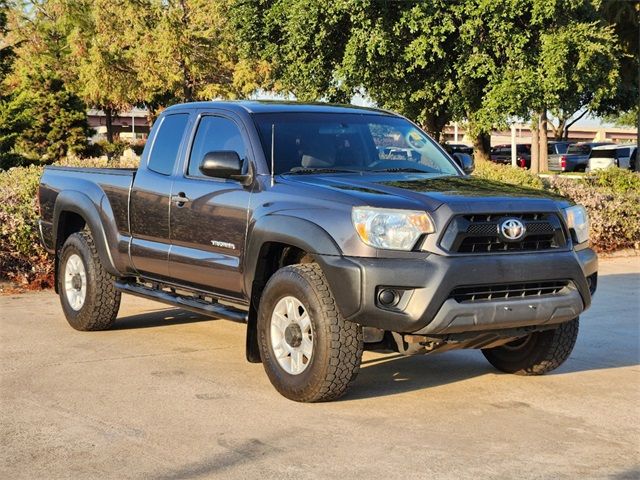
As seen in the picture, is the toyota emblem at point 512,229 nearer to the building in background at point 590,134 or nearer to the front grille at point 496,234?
the front grille at point 496,234

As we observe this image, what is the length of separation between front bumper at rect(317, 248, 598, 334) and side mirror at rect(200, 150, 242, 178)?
105cm

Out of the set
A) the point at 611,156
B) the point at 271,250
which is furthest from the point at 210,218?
the point at 611,156

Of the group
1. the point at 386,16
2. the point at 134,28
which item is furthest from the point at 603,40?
the point at 134,28

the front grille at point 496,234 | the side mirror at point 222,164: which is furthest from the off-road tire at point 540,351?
the side mirror at point 222,164

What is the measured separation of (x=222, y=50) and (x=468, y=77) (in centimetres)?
1844

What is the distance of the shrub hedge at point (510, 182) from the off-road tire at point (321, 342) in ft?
18.7

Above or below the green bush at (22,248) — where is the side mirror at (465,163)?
above

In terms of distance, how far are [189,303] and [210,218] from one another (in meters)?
0.70

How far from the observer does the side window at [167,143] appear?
7.73 meters

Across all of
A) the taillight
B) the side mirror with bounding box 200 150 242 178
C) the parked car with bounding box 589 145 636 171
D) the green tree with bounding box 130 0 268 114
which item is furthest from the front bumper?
the taillight

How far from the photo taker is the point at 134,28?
135 ft

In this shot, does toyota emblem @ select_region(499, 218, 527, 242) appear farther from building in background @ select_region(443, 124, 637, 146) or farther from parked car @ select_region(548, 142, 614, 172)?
building in background @ select_region(443, 124, 637, 146)

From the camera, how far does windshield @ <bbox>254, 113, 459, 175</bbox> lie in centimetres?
688

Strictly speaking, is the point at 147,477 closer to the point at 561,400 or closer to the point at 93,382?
the point at 93,382
